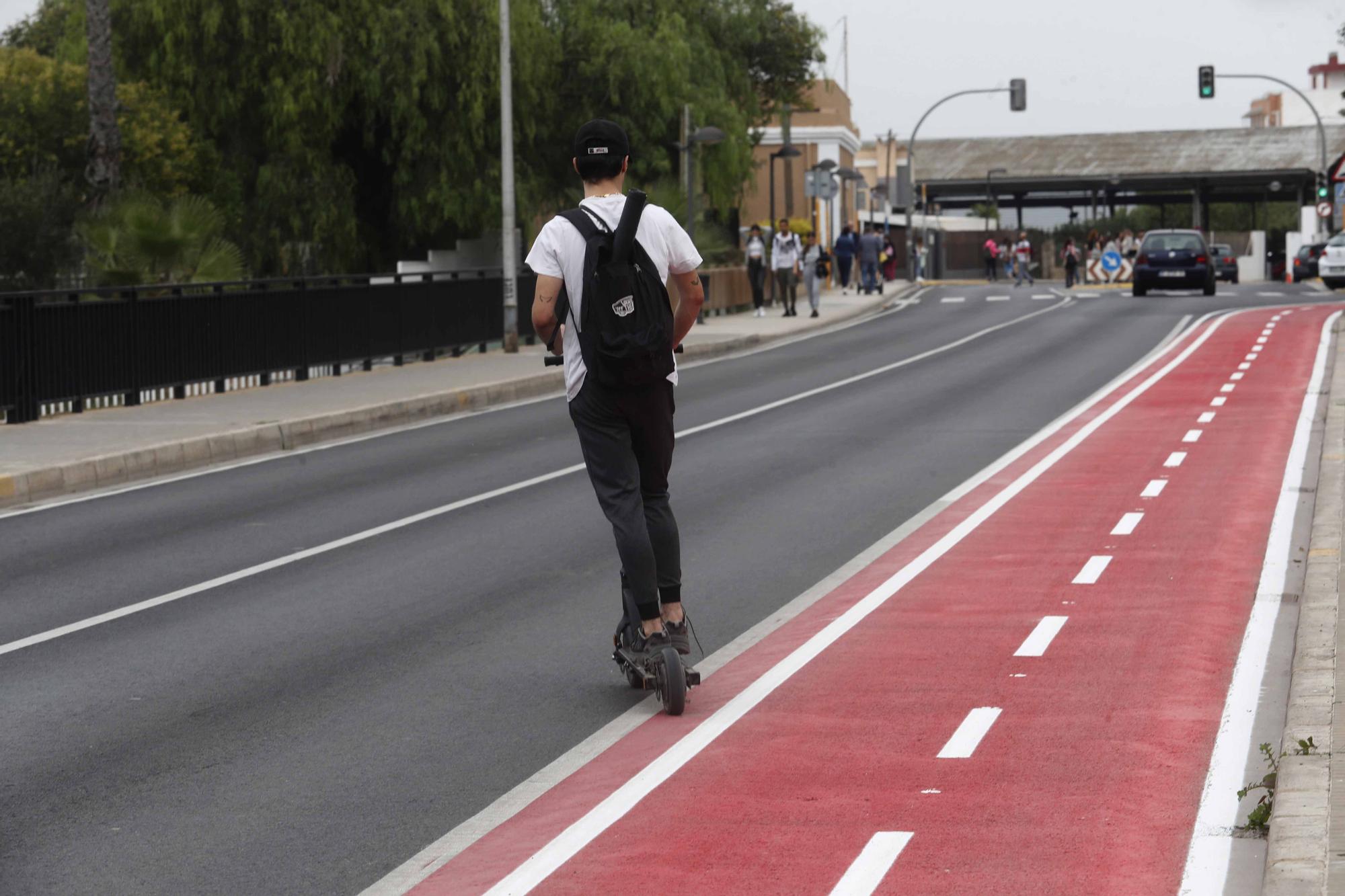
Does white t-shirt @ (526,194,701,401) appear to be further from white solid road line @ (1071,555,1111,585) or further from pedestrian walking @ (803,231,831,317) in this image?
pedestrian walking @ (803,231,831,317)

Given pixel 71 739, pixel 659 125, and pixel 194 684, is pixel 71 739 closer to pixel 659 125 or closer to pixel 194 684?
pixel 194 684

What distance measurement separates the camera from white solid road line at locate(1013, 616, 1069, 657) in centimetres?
778

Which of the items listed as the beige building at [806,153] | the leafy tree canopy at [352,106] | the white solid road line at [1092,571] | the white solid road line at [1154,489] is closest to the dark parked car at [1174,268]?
the leafy tree canopy at [352,106]

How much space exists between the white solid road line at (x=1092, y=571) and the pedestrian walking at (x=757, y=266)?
2850 cm

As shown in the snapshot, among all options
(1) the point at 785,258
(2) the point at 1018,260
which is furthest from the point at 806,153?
(1) the point at 785,258

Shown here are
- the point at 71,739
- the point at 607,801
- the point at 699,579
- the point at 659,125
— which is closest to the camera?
the point at 607,801

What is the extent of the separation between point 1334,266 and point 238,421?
120ft

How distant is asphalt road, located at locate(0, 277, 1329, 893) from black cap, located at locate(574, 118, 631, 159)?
202 centimetres

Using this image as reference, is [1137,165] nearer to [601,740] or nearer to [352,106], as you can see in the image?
[352,106]

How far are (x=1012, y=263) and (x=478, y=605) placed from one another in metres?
60.6

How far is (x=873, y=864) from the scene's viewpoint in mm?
5062

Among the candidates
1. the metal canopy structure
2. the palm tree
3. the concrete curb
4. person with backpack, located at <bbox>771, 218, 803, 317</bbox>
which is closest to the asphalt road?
the concrete curb

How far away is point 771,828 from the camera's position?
5.43 m

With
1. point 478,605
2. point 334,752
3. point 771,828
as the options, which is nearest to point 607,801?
point 771,828
